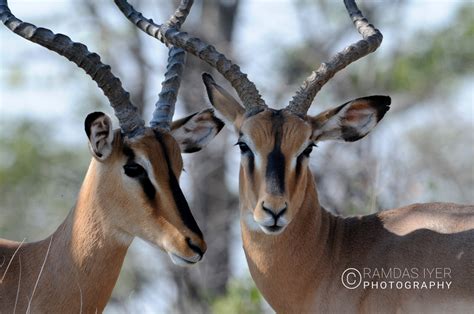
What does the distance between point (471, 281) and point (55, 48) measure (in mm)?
3441

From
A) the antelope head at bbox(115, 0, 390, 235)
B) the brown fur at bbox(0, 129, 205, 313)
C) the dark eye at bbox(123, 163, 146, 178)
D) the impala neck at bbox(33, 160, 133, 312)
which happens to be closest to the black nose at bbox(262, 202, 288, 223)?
Answer: the antelope head at bbox(115, 0, 390, 235)

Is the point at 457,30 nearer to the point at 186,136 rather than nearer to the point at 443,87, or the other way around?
the point at 443,87

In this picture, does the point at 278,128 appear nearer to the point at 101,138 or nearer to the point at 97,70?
the point at 101,138

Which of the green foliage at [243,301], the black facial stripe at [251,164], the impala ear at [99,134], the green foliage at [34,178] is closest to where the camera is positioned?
the impala ear at [99,134]

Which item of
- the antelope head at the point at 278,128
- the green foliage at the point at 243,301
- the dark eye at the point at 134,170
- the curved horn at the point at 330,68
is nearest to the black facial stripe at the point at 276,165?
the antelope head at the point at 278,128

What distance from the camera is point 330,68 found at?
10.0 meters

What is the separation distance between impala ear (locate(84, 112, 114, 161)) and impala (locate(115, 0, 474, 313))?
0.97m

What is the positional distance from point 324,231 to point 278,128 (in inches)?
37.2

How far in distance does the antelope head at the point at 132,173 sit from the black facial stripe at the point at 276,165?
2.00 ft

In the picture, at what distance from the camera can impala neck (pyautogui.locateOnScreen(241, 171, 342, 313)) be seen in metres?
9.52

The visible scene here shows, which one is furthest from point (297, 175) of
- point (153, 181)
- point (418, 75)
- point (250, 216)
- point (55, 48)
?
point (418, 75)

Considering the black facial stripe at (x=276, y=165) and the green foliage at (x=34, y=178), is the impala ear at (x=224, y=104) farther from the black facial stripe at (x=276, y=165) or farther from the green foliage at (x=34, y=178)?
the green foliage at (x=34, y=178)

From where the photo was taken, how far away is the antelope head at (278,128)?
9.05 meters

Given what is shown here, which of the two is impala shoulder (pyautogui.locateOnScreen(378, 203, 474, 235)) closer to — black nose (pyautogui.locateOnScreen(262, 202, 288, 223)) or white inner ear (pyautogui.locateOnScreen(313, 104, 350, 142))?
white inner ear (pyautogui.locateOnScreen(313, 104, 350, 142))
